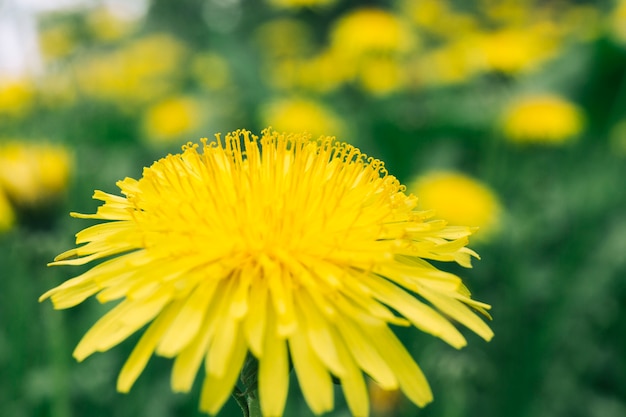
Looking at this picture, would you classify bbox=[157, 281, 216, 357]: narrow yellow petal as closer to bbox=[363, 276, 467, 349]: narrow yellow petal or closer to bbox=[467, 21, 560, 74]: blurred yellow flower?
bbox=[363, 276, 467, 349]: narrow yellow petal

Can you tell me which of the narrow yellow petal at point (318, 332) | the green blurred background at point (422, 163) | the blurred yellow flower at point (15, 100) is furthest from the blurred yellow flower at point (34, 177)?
the blurred yellow flower at point (15, 100)

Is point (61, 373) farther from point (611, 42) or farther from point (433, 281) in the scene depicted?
point (611, 42)

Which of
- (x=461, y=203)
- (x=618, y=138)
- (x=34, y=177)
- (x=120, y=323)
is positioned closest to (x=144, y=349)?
(x=120, y=323)

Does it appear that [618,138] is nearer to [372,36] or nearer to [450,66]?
[450,66]

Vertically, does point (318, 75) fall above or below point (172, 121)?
above

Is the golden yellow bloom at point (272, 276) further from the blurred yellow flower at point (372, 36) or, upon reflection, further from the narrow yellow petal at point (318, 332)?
→ the blurred yellow flower at point (372, 36)

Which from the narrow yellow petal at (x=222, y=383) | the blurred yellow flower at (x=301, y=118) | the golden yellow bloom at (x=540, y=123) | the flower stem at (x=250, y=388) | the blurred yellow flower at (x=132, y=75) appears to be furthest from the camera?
the blurred yellow flower at (x=132, y=75)
